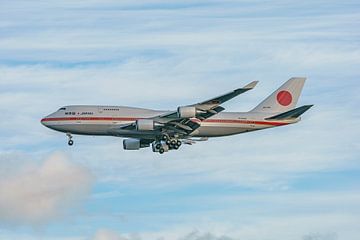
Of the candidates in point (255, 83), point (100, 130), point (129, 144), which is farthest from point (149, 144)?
point (255, 83)

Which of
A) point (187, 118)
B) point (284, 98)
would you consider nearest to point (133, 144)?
point (187, 118)

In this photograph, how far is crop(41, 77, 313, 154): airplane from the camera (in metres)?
126

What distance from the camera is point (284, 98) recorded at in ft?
457

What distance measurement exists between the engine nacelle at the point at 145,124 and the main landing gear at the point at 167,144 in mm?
3896

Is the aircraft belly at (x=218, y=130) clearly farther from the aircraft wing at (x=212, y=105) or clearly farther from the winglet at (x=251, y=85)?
the winglet at (x=251, y=85)

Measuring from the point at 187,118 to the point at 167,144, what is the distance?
6.27 metres

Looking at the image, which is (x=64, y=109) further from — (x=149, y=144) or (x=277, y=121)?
(x=277, y=121)

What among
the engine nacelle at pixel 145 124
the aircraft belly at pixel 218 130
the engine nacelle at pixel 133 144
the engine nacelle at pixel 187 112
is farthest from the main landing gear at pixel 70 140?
the aircraft belly at pixel 218 130

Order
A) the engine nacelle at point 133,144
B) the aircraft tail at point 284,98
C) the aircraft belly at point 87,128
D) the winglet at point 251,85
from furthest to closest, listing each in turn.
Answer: the engine nacelle at point 133,144
the aircraft tail at point 284,98
the aircraft belly at point 87,128
the winglet at point 251,85

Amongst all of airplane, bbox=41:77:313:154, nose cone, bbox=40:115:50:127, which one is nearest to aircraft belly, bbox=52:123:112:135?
airplane, bbox=41:77:313:154

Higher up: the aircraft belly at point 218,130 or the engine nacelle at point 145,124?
the engine nacelle at point 145,124

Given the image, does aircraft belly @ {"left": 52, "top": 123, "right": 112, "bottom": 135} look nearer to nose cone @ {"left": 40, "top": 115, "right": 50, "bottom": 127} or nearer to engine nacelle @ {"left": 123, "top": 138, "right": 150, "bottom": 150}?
nose cone @ {"left": 40, "top": 115, "right": 50, "bottom": 127}

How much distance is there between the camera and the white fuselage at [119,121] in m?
128

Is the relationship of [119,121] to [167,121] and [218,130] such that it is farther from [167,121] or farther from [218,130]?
[218,130]
